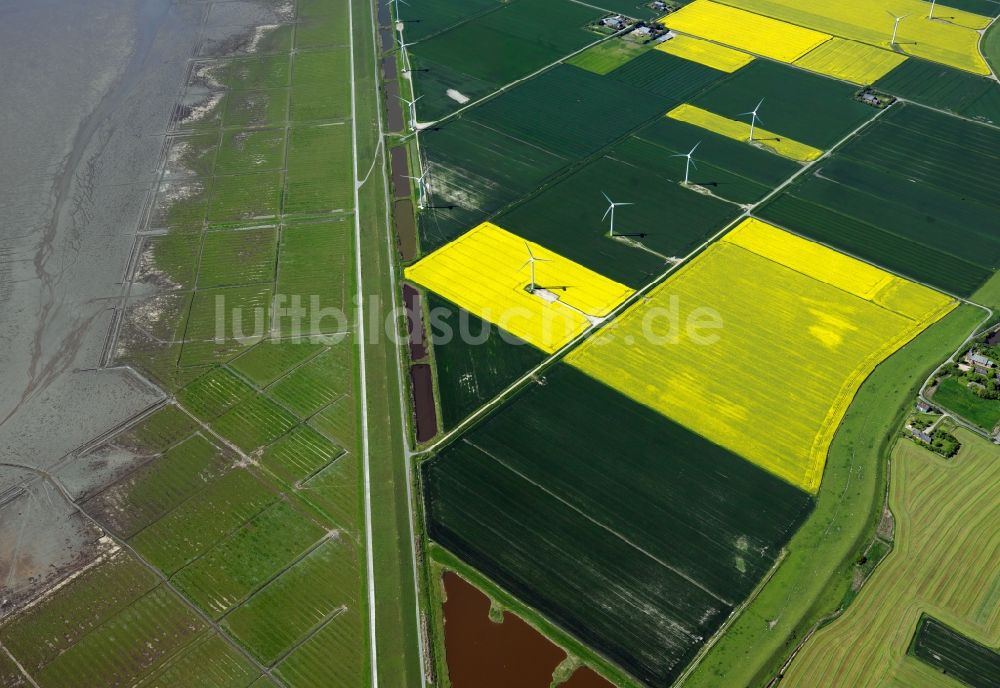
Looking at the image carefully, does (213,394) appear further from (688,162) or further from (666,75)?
(666,75)

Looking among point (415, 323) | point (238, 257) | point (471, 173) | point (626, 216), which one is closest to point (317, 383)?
point (415, 323)

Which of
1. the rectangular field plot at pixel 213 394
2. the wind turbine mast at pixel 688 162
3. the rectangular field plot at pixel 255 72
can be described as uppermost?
the rectangular field plot at pixel 255 72

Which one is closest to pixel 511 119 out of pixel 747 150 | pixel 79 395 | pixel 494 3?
pixel 747 150

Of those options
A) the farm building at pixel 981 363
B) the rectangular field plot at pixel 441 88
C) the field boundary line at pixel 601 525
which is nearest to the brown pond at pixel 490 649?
the field boundary line at pixel 601 525

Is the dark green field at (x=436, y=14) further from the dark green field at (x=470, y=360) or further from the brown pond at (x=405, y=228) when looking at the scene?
the dark green field at (x=470, y=360)

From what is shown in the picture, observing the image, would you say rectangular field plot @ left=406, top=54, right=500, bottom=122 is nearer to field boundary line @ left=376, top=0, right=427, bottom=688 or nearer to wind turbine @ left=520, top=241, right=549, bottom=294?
field boundary line @ left=376, top=0, right=427, bottom=688

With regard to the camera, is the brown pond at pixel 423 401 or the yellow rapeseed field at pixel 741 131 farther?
the yellow rapeseed field at pixel 741 131
